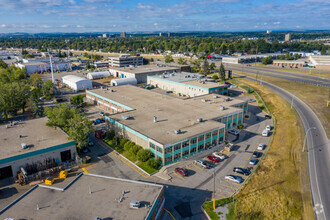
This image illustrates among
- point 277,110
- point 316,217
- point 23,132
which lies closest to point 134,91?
point 23,132

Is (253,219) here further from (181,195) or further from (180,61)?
(180,61)

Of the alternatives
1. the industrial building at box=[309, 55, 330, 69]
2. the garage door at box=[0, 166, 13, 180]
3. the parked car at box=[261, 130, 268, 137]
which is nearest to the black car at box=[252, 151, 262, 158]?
the parked car at box=[261, 130, 268, 137]

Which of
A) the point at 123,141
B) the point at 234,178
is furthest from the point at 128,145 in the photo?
the point at 234,178

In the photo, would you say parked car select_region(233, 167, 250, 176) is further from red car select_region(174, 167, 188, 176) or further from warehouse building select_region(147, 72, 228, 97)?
warehouse building select_region(147, 72, 228, 97)

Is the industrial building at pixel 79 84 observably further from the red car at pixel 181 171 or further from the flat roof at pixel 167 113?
the red car at pixel 181 171

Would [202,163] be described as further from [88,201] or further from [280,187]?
[88,201]

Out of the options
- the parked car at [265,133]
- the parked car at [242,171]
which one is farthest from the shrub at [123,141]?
the parked car at [265,133]
